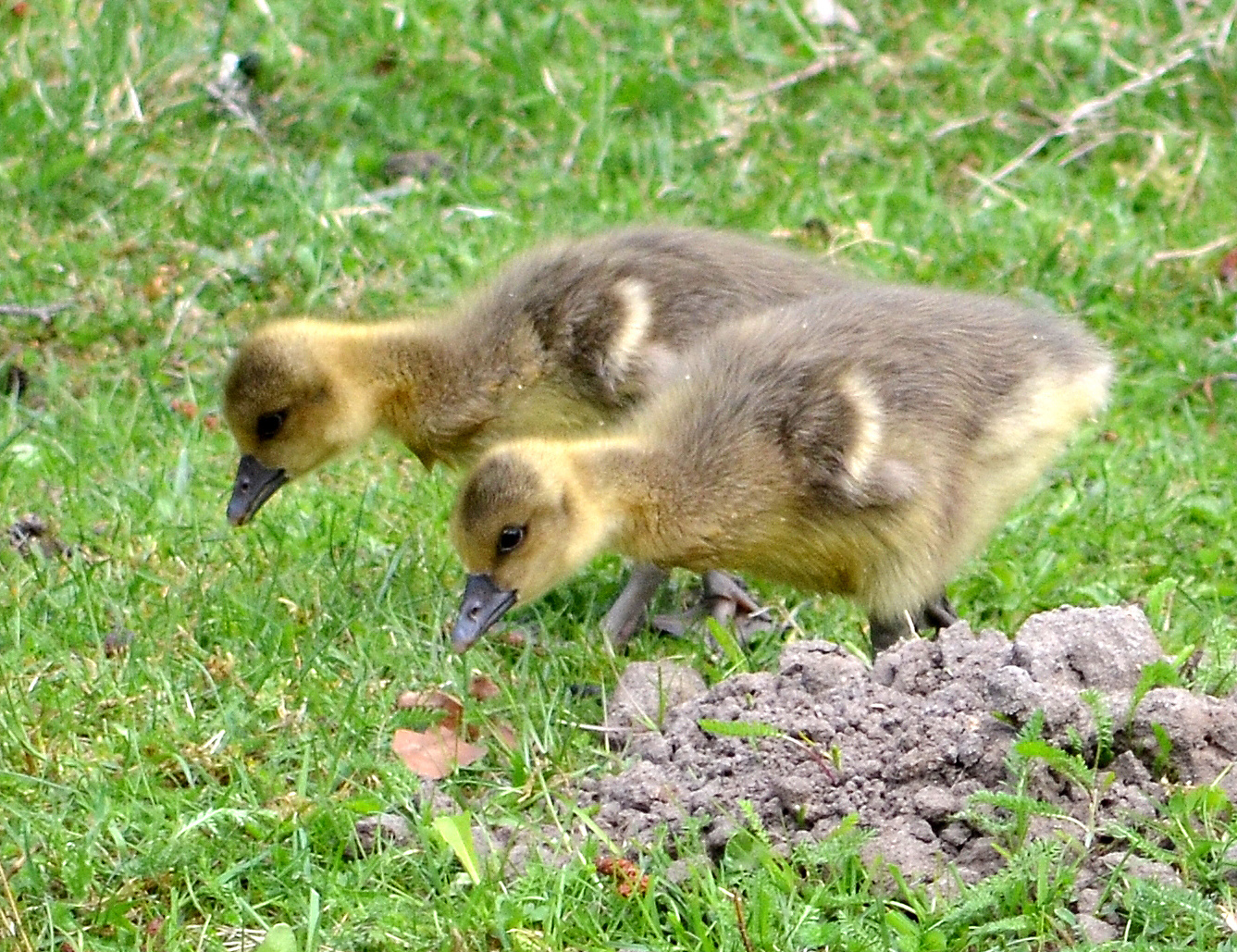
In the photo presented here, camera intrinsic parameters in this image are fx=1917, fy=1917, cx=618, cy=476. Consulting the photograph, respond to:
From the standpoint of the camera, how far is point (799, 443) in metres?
3.68

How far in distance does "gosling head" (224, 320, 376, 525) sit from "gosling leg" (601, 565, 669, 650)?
74 centimetres

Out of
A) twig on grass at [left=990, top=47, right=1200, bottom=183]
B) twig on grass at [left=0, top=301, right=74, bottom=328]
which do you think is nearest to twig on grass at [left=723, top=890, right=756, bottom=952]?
twig on grass at [left=0, top=301, right=74, bottom=328]

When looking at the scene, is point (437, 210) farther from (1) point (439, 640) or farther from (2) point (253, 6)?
(1) point (439, 640)

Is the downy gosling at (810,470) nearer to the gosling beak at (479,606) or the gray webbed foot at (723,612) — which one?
the gosling beak at (479,606)

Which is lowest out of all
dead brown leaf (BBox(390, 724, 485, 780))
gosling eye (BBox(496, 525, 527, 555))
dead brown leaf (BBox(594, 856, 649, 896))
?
dead brown leaf (BBox(390, 724, 485, 780))

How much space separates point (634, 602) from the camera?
13.4 feet

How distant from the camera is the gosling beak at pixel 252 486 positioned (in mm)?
4215

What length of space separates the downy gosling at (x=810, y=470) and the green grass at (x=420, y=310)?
0.27 meters

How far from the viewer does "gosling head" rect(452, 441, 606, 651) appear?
3648mm

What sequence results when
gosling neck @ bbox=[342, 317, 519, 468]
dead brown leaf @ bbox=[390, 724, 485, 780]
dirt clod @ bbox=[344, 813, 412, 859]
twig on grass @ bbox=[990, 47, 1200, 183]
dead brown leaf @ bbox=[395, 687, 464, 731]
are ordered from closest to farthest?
dirt clod @ bbox=[344, 813, 412, 859] → dead brown leaf @ bbox=[390, 724, 485, 780] → dead brown leaf @ bbox=[395, 687, 464, 731] → gosling neck @ bbox=[342, 317, 519, 468] → twig on grass @ bbox=[990, 47, 1200, 183]

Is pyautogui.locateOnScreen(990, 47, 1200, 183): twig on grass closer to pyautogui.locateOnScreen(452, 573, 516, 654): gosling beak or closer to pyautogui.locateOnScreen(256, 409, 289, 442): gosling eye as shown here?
pyautogui.locateOnScreen(256, 409, 289, 442): gosling eye

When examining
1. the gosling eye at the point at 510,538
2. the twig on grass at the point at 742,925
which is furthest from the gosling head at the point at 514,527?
the twig on grass at the point at 742,925

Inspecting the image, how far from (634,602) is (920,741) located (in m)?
1.06

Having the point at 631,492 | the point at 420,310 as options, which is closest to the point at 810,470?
the point at 631,492
